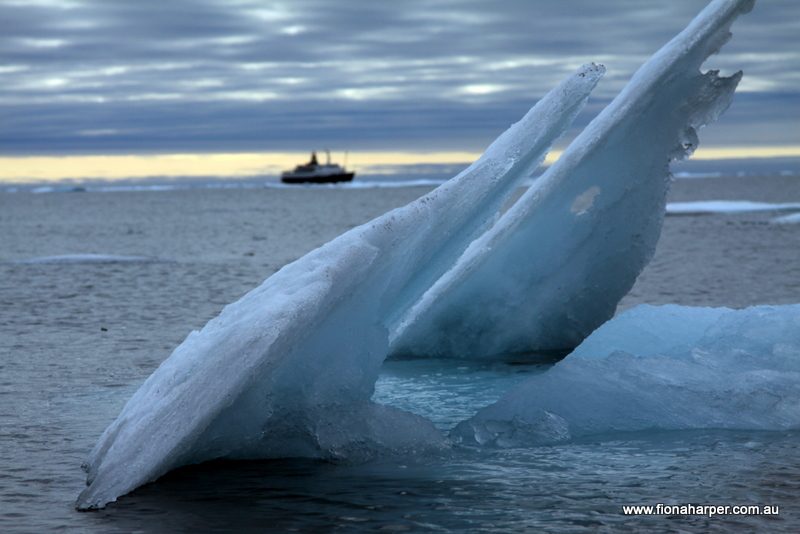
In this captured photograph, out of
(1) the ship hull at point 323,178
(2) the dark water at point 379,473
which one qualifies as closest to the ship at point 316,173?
(1) the ship hull at point 323,178

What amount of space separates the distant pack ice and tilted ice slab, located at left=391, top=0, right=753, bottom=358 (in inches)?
0.7

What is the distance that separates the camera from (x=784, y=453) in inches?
314

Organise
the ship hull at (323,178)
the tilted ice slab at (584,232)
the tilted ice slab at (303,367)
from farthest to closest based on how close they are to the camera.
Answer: the ship hull at (323,178)
the tilted ice slab at (584,232)
the tilted ice slab at (303,367)

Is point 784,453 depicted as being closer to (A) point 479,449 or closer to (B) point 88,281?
(A) point 479,449

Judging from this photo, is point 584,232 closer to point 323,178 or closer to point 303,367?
point 303,367

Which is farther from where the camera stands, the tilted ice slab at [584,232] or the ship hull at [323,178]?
the ship hull at [323,178]

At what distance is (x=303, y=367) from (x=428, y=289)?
2.07 metres

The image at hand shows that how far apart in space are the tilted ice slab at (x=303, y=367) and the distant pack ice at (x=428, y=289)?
10 millimetres

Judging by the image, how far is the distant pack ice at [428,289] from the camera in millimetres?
7117

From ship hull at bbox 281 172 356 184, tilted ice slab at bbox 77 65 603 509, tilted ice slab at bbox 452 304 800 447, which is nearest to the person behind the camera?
tilted ice slab at bbox 77 65 603 509

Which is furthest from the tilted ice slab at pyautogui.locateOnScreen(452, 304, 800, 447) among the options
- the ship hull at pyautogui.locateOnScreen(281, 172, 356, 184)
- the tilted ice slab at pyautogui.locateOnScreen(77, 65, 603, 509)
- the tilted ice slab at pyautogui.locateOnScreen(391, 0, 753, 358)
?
the ship hull at pyautogui.locateOnScreen(281, 172, 356, 184)

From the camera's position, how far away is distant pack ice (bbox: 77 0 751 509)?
7.12 metres

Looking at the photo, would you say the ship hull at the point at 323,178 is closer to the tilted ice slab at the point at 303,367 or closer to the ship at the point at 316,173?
the ship at the point at 316,173

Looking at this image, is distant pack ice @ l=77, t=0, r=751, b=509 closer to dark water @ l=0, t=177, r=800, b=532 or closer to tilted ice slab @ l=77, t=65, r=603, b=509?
tilted ice slab @ l=77, t=65, r=603, b=509
